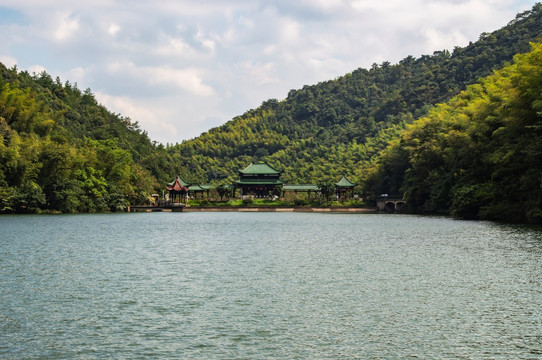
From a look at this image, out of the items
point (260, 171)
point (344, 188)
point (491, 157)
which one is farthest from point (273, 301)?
point (260, 171)

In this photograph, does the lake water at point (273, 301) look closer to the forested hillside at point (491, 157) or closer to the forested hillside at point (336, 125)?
the forested hillside at point (491, 157)

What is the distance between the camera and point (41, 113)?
76500mm

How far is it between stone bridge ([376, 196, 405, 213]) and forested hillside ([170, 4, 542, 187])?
53.1 ft

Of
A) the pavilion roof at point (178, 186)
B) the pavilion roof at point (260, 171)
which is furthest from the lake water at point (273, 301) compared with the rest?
the pavilion roof at point (260, 171)

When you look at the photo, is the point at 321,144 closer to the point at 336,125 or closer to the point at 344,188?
the point at 336,125

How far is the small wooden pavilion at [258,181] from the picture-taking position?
10106cm

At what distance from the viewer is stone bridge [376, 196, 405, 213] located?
3255 inches

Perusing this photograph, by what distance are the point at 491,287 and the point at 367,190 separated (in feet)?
247

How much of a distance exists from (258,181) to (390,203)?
25.7 m

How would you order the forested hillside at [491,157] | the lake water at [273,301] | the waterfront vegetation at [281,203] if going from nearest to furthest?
the lake water at [273,301] < the forested hillside at [491,157] < the waterfront vegetation at [281,203]

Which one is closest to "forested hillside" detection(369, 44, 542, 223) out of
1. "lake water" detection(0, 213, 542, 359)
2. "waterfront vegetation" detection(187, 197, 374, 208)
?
"lake water" detection(0, 213, 542, 359)

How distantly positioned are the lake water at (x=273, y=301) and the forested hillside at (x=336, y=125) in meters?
76.6

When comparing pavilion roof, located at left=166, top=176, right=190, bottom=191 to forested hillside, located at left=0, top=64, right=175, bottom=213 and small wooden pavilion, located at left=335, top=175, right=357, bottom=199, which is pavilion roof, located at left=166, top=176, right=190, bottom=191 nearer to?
forested hillside, located at left=0, top=64, right=175, bottom=213

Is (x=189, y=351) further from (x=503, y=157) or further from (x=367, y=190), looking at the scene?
(x=367, y=190)
